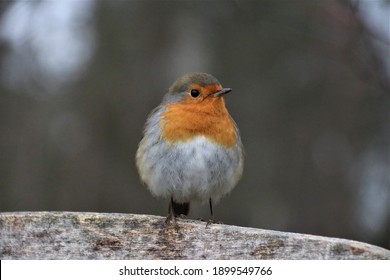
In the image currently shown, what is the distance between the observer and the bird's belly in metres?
4.41

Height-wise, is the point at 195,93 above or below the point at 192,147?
above

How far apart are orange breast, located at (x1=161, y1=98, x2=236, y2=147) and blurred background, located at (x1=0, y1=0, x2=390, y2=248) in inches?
40.2

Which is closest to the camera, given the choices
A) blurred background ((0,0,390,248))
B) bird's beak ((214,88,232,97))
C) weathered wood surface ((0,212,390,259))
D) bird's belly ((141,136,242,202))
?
weathered wood surface ((0,212,390,259))

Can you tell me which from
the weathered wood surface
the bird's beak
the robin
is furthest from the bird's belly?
the weathered wood surface

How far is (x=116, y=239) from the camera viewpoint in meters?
3.47

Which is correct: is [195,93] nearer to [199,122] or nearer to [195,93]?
[195,93]

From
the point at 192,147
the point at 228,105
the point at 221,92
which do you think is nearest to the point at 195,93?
the point at 221,92

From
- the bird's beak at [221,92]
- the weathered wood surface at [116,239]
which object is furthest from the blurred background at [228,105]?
the weathered wood surface at [116,239]

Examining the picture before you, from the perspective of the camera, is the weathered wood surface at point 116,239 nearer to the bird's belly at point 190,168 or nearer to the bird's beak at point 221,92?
the bird's belly at point 190,168

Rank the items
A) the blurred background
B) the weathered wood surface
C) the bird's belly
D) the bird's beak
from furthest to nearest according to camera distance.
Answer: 1. the blurred background
2. the bird's beak
3. the bird's belly
4. the weathered wood surface

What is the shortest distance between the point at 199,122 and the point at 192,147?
173 mm

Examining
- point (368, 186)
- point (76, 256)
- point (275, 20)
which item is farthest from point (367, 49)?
point (368, 186)

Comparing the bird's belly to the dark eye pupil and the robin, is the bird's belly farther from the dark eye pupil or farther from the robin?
the dark eye pupil

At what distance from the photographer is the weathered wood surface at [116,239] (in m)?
3.39
